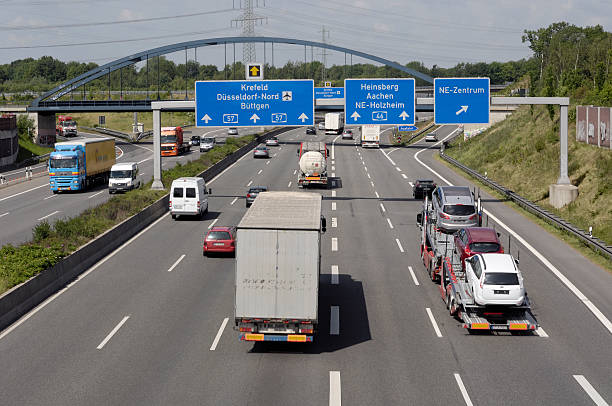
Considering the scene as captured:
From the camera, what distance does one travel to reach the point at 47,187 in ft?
215

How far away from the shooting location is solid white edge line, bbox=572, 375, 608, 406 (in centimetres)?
1753

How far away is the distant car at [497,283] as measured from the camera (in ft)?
75.6

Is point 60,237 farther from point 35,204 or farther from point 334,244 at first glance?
point 35,204

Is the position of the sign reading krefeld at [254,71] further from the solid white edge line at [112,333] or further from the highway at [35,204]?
the solid white edge line at [112,333]

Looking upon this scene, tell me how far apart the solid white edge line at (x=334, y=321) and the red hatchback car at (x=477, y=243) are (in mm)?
5034

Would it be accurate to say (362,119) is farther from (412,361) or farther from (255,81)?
(412,361)

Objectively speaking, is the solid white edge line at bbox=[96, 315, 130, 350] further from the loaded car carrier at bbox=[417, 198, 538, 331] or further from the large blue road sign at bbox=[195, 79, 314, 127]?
the large blue road sign at bbox=[195, 79, 314, 127]

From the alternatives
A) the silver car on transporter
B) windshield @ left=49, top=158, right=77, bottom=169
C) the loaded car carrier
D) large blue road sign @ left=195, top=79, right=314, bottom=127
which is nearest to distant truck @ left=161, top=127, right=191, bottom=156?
windshield @ left=49, top=158, right=77, bottom=169

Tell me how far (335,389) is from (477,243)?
1174 cm

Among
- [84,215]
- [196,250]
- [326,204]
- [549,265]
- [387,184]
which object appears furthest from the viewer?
[387,184]

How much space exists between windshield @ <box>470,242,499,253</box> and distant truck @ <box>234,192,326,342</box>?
9.26 meters

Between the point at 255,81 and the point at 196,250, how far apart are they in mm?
17101


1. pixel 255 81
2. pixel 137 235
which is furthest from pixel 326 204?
pixel 137 235

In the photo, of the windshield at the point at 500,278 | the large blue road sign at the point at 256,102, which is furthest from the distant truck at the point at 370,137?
the windshield at the point at 500,278
